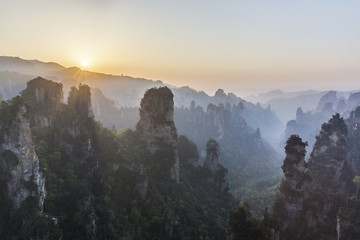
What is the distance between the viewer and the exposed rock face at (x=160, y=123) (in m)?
63.1

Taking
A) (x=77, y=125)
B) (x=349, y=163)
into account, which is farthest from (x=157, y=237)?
(x=349, y=163)

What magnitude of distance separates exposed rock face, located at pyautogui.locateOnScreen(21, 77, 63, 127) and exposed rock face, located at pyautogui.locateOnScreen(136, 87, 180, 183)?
879 inches

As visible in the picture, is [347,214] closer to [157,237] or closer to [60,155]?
[157,237]

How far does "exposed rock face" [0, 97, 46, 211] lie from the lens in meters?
29.6

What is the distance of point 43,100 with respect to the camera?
48.4 m

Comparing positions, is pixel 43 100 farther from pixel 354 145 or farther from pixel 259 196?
pixel 354 145

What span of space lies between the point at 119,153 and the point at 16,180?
948 inches

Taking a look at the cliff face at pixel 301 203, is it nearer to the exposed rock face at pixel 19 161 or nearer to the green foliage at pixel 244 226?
the green foliage at pixel 244 226

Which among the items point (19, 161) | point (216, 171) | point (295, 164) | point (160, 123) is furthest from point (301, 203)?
point (19, 161)

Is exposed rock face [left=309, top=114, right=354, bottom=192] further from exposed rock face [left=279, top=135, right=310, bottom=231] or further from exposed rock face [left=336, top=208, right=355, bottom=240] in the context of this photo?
exposed rock face [left=336, top=208, right=355, bottom=240]

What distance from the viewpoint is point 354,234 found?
42.0 m

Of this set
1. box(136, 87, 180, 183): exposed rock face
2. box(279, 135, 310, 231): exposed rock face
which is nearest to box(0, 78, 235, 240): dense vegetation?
box(136, 87, 180, 183): exposed rock face

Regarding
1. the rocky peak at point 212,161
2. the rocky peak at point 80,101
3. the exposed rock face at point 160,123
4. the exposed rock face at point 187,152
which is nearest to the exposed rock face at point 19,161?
the rocky peak at point 80,101

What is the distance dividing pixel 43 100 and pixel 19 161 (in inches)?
879
